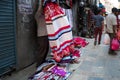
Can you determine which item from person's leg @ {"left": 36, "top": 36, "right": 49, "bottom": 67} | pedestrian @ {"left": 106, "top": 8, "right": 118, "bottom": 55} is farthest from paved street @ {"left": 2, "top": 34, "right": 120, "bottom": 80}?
pedestrian @ {"left": 106, "top": 8, "right": 118, "bottom": 55}

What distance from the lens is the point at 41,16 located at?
7117 mm

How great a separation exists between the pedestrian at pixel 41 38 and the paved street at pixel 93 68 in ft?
1.17

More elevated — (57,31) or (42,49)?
(57,31)

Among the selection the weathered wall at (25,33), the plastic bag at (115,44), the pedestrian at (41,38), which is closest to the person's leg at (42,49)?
the pedestrian at (41,38)

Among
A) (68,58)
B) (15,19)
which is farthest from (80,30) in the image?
(15,19)

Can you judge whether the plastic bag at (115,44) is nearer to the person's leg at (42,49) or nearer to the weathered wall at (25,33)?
the person's leg at (42,49)

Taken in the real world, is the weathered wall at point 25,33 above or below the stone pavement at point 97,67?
above

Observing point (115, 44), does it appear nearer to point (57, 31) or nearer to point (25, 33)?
point (57, 31)

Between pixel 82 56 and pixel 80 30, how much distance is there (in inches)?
309

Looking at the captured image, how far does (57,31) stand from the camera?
22.6 feet

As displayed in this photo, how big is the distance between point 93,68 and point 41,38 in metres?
1.79

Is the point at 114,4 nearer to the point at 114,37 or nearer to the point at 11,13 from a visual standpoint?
the point at 114,37

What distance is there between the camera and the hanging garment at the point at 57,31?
6762 mm

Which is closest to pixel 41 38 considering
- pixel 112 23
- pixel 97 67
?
pixel 97 67
